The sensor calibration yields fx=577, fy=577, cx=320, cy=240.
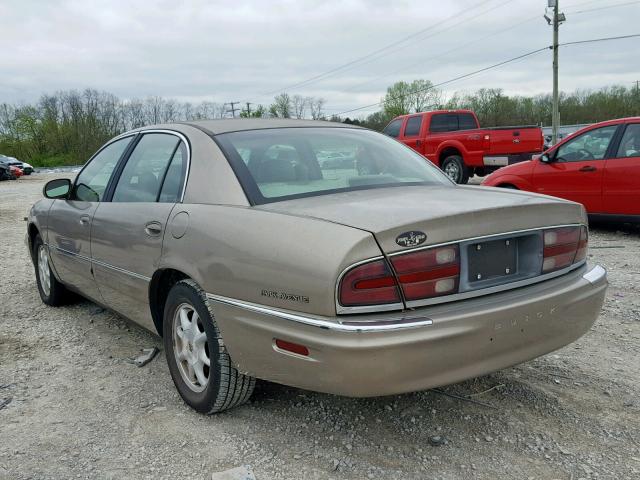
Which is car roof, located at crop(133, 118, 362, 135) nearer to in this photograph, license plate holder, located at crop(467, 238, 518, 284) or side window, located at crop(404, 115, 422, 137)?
license plate holder, located at crop(467, 238, 518, 284)

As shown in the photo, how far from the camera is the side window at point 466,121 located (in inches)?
594

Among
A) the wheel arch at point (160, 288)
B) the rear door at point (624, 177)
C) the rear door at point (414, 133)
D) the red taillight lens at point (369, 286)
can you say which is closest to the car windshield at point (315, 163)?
the wheel arch at point (160, 288)

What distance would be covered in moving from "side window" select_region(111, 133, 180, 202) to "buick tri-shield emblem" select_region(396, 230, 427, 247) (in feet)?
5.51

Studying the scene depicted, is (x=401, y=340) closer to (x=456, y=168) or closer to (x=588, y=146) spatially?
(x=588, y=146)

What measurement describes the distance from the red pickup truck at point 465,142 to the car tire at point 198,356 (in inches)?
403

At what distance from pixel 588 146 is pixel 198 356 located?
6.50 metres

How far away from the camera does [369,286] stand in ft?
7.11

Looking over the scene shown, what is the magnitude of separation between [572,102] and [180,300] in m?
58.2

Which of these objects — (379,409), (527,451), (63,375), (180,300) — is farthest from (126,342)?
(527,451)

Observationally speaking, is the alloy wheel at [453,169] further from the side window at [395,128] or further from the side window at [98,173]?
the side window at [98,173]

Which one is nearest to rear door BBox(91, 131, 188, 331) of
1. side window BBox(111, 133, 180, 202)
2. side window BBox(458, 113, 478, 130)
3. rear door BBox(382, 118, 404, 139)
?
side window BBox(111, 133, 180, 202)

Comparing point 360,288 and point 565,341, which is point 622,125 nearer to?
point 565,341

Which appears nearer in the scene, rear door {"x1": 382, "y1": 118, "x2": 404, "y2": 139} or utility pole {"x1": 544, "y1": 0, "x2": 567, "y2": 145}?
rear door {"x1": 382, "y1": 118, "x2": 404, "y2": 139}

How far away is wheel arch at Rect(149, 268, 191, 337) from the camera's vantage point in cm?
306
